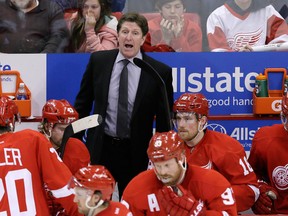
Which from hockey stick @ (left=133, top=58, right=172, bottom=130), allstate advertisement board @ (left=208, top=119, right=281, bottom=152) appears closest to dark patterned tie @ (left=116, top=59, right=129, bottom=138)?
hockey stick @ (left=133, top=58, right=172, bottom=130)

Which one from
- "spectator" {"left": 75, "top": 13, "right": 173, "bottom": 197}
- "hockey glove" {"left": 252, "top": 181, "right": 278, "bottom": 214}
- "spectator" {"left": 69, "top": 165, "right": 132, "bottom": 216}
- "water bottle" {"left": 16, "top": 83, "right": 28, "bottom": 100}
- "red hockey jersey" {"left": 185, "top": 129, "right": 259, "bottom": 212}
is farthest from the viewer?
"water bottle" {"left": 16, "top": 83, "right": 28, "bottom": 100}

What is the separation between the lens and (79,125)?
4426mm

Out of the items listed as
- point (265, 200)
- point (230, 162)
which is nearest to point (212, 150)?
point (230, 162)

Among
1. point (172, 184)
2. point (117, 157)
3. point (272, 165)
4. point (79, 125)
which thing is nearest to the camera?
point (172, 184)

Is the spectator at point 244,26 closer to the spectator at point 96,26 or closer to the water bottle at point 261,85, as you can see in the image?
the water bottle at point 261,85

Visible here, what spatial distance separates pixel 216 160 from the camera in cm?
475

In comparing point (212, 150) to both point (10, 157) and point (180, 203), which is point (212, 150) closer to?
point (180, 203)

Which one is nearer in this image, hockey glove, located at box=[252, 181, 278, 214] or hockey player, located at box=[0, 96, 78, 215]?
hockey player, located at box=[0, 96, 78, 215]

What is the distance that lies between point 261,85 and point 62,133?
173 centimetres

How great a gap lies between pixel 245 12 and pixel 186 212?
2768mm

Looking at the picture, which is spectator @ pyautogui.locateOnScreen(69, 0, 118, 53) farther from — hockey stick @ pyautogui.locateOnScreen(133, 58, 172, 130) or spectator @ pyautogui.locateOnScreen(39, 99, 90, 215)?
→ spectator @ pyautogui.locateOnScreen(39, 99, 90, 215)

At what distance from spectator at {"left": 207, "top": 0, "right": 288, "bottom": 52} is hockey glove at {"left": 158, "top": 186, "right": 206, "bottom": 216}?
8.01 ft

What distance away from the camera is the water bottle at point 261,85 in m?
5.97

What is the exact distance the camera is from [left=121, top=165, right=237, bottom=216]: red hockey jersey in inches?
160
